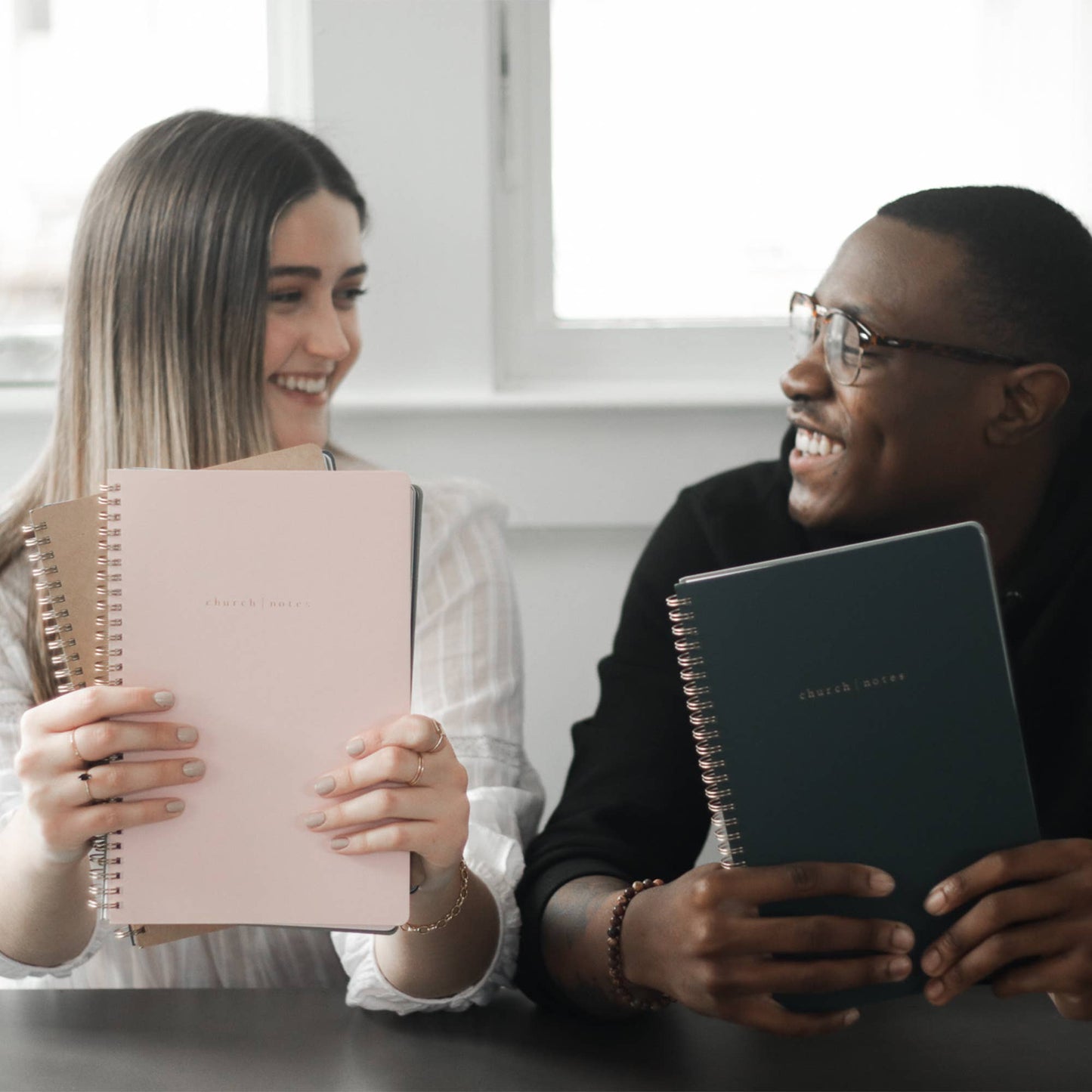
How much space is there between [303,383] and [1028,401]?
744 mm

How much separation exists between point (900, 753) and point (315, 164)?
905 millimetres

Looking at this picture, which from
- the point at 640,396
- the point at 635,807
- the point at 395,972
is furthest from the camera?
the point at 640,396

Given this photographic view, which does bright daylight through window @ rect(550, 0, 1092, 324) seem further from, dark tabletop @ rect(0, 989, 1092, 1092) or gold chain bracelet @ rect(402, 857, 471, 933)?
dark tabletop @ rect(0, 989, 1092, 1092)

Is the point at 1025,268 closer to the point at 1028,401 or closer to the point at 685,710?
the point at 1028,401

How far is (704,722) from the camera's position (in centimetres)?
79

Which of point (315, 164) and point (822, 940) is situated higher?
point (315, 164)

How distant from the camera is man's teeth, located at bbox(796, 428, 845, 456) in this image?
3.93 feet

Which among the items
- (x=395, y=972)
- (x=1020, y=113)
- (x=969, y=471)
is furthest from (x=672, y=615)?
(x=1020, y=113)

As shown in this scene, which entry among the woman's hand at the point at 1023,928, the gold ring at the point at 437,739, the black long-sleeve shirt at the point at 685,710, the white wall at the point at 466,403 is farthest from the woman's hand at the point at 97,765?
the white wall at the point at 466,403

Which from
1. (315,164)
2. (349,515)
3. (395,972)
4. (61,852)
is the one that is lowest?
(395,972)

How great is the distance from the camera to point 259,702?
2.62 feet

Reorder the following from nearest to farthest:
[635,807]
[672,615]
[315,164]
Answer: [672,615]
[635,807]
[315,164]

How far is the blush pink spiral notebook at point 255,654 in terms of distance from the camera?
0.79m

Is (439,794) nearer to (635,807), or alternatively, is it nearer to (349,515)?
(349,515)
